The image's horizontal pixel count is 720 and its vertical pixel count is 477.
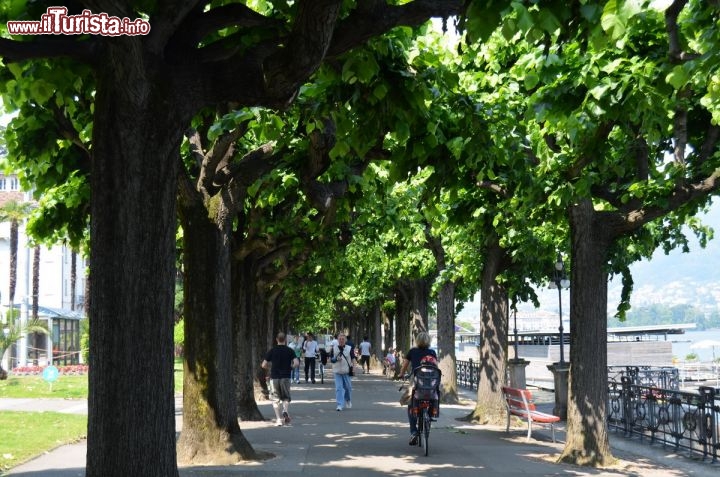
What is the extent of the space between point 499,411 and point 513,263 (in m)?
3.37

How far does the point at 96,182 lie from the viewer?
604 cm

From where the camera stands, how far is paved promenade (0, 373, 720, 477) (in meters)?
11.7

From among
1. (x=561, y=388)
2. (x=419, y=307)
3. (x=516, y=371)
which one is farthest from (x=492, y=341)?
(x=419, y=307)

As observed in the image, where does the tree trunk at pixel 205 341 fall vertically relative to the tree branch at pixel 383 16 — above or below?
below

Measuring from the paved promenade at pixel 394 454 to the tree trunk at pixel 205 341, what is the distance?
572mm

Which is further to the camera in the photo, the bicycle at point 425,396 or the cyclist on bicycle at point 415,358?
the cyclist on bicycle at point 415,358

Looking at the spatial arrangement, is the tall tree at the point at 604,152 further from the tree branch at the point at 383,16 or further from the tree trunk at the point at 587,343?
the tree branch at the point at 383,16

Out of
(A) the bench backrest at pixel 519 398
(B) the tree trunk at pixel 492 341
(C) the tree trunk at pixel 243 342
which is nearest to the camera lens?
(A) the bench backrest at pixel 519 398

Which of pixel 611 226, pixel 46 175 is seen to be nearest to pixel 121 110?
pixel 46 175

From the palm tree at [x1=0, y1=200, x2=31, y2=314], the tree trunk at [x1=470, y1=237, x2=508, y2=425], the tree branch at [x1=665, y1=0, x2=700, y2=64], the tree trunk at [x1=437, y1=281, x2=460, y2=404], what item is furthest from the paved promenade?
the palm tree at [x1=0, y1=200, x2=31, y2=314]

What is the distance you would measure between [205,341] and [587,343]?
5.71 metres

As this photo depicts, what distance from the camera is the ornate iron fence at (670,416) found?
1408cm

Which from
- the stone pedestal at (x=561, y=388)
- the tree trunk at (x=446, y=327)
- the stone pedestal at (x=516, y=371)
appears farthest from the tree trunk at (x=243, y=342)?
the stone pedestal at (x=561, y=388)

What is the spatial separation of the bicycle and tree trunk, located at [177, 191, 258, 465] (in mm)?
2922
